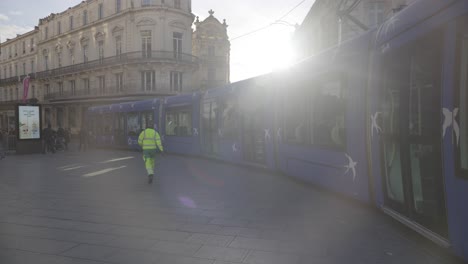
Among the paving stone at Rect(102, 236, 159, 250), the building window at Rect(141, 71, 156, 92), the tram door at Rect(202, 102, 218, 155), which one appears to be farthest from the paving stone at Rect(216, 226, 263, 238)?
the building window at Rect(141, 71, 156, 92)

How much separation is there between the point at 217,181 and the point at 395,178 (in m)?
5.32

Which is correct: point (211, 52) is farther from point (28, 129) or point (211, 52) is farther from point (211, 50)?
point (28, 129)

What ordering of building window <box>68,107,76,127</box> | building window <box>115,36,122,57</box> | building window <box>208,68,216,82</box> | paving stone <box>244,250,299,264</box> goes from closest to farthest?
paving stone <box>244,250,299,264</box> < building window <box>115,36,122,57</box> < building window <box>68,107,76,127</box> < building window <box>208,68,216,82</box>

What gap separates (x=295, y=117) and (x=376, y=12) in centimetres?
1515

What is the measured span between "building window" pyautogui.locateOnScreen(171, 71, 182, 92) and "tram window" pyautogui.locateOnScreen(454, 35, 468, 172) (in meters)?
36.5

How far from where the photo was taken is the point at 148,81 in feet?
126

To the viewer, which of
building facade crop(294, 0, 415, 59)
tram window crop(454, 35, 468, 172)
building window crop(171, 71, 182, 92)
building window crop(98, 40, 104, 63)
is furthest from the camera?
building window crop(98, 40, 104, 63)

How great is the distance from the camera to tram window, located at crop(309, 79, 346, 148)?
6812 mm

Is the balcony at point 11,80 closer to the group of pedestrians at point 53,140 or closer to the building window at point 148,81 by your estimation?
the building window at point 148,81

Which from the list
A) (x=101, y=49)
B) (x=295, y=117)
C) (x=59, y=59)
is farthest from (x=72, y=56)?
(x=295, y=117)

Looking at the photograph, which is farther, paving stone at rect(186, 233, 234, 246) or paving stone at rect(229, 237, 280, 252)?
paving stone at rect(186, 233, 234, 246)

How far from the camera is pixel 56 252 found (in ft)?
14.3

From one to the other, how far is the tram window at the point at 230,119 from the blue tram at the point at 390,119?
140 centimetres

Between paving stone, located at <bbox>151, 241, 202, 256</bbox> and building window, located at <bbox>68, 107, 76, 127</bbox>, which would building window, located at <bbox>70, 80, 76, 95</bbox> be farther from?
paving stone, located at <bbox>151, 241, 202, 256</bbox>
